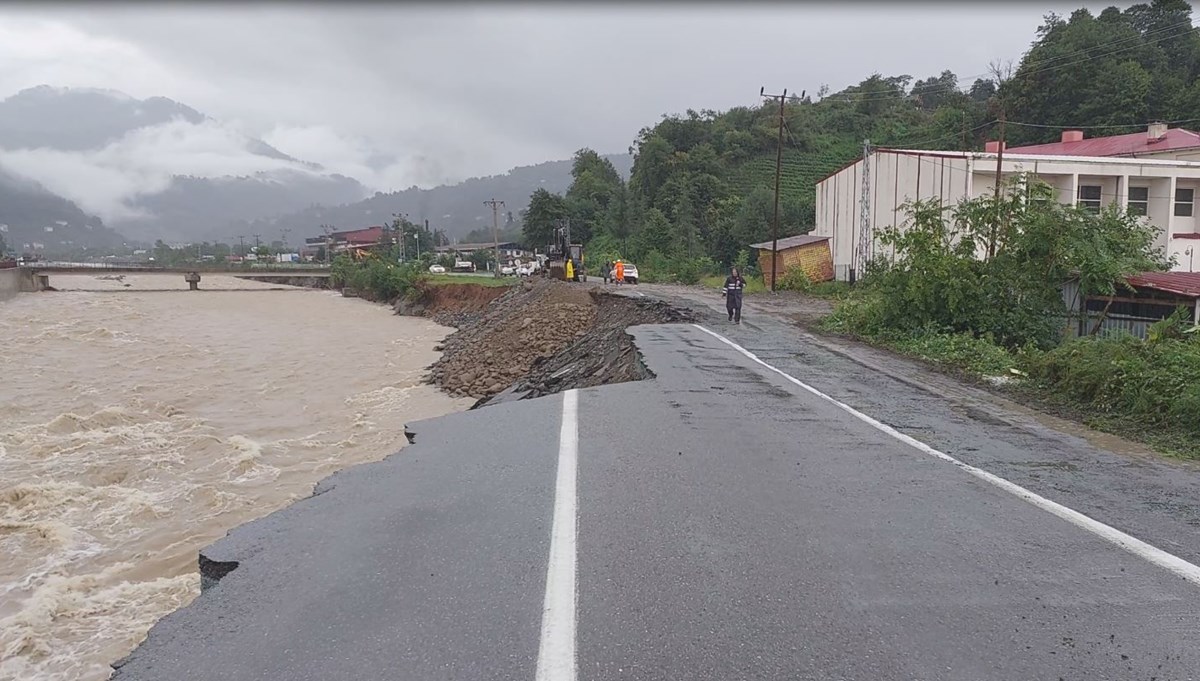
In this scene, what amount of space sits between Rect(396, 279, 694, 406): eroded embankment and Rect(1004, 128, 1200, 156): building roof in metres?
24.6

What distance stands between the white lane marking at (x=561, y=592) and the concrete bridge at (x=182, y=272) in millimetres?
85620

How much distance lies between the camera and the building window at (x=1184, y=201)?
1464 inches

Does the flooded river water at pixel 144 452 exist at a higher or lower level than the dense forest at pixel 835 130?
lower

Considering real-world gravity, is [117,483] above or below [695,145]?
below

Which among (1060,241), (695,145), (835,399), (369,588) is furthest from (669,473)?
(695,145)

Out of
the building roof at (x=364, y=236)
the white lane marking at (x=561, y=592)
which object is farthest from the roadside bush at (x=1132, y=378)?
the building roof at (x=364, y=236)

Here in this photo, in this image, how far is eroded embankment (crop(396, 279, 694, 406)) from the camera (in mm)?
16500

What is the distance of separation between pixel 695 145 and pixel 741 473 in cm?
8298

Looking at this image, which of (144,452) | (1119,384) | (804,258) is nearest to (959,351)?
(1119,384)

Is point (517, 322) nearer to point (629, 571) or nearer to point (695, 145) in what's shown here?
point (629, 571)

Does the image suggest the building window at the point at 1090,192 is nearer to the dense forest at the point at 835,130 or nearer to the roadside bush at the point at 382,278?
the dense forest at the point at 835,130

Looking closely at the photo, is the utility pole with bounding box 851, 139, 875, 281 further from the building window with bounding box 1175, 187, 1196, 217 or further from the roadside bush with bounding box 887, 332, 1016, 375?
the roadside bush with bounding box 887, 332, 1016, 375

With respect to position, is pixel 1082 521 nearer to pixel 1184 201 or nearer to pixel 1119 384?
pixel 1119 384

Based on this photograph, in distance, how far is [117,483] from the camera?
12086mm
